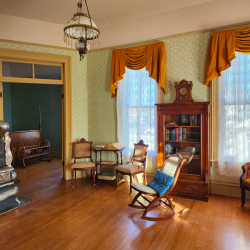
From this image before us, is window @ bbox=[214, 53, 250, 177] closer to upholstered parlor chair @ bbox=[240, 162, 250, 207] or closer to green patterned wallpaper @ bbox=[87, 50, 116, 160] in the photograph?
upholstered parlor chair @ bbox=[240, 162, 250, 207]

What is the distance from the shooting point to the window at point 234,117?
4359 mm

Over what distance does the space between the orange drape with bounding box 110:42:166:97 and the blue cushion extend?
2.04 m

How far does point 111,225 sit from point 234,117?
9.98 ft

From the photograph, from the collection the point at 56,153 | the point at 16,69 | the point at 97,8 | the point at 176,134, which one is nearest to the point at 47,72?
the point at 16,69

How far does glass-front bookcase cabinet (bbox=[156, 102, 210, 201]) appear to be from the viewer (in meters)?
4.40

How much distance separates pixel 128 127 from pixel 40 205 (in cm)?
259

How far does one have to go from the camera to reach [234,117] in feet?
14.6

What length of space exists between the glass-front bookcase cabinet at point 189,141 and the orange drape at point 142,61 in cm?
78

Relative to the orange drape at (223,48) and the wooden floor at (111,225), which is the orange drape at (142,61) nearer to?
the orange drape at (223,48)

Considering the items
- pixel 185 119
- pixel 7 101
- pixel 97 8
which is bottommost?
pixel 185 119

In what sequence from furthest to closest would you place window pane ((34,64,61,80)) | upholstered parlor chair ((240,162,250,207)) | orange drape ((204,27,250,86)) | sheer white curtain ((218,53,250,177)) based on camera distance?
window pane ((34,64,61,80)) < sheer white curtain ((218,53,250,177)) < orange drape ((204,27,250,86)) < upholstered parlor chair ((240,162,250,207))

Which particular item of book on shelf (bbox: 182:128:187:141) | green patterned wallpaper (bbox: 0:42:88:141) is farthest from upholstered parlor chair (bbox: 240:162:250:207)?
green patterned wallpaper (bbox: 0:42:88:141)

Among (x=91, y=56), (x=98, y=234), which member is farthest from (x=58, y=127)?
(x=98, y=234)

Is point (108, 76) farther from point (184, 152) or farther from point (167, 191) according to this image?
point (167, 191)
